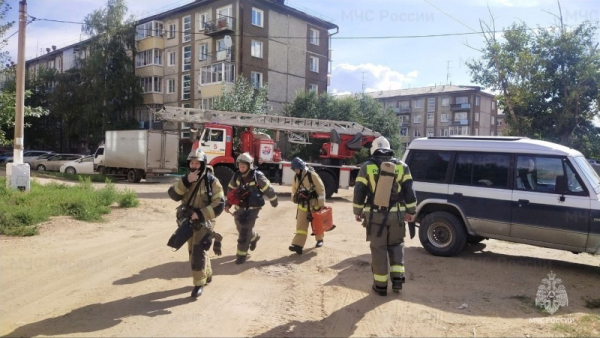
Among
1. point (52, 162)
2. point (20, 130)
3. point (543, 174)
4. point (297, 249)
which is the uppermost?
point (20, 130)

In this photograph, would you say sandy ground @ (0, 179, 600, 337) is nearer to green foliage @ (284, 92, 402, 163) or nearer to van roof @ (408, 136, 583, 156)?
van roof @ (408, 136, 583, 156)

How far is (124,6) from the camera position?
1555 inches

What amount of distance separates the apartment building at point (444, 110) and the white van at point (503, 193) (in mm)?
53287

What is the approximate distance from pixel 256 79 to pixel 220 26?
4731 millimetres

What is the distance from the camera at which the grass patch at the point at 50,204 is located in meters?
8.87

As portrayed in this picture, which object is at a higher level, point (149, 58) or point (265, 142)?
point (149, 58)

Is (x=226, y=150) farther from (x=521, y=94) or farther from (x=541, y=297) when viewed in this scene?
(x=541, y=297)

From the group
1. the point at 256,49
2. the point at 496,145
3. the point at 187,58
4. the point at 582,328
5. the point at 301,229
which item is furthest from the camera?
the point at 187,58

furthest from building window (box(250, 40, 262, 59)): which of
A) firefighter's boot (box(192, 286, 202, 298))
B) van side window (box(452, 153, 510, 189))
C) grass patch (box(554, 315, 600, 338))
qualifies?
grass patch (box(554, 315, 600, 338))

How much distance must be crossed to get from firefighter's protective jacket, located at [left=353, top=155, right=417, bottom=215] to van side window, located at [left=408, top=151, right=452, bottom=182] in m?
2.39

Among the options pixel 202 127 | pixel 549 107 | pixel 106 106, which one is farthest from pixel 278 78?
pixel 549 107

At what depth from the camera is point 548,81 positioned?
53.2 feet

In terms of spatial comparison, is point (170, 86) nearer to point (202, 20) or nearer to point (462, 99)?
point (202, 20)

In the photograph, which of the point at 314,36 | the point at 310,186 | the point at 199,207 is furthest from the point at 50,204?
the point at 314,36
